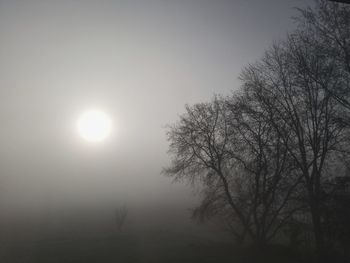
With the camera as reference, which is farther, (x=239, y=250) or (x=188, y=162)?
(x=188, y=162)

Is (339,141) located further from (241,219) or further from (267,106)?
(241,219)

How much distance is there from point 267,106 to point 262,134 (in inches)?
62.9

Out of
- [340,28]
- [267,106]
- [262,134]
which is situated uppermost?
[340,28]

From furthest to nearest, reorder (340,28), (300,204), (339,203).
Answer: (300,204), (339,203), (340,28)

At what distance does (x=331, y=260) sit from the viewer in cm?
1280

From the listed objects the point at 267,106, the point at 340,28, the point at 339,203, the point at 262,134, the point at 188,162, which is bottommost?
the point at 339,203

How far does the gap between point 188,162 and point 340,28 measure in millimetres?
10561

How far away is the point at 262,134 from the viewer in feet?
52.0

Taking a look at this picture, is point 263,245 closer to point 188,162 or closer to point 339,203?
point 339,203

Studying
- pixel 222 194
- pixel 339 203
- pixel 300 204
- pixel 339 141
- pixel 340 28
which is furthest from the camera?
pixel 222 194

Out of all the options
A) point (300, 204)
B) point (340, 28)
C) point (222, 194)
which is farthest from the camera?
point (222, 194)

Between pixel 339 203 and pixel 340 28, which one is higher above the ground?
pixel 340 28

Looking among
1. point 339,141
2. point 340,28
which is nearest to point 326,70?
point 340,28

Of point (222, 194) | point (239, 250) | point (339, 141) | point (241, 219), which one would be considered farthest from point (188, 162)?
point (339, 141)
